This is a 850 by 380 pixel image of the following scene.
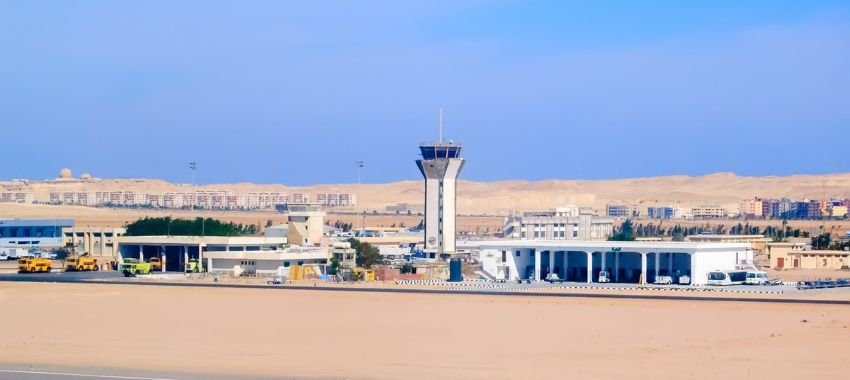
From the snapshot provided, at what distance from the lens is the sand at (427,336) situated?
26547mm

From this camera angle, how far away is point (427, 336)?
32719 millimetres

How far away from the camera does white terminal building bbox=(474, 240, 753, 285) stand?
6228cm

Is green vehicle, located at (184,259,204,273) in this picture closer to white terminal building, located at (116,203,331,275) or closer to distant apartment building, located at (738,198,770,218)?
white terminal building, located at (116,203,331,275)

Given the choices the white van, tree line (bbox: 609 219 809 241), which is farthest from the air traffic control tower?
tree line (bbox: 609 219 809 241)

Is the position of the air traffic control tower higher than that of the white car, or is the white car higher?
the air traffic control tower

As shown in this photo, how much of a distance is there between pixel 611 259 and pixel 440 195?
49.5 ft

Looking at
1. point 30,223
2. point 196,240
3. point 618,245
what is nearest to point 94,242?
point 30,223

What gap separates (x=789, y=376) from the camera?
82.5 feet

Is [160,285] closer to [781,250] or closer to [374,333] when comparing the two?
[374,333]

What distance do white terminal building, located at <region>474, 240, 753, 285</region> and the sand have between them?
60.6 ft

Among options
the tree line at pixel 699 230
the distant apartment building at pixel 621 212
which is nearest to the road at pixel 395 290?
the tree line at pixel 699 230

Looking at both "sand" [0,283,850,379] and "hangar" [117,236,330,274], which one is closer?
"sand" [0,283,850,379]

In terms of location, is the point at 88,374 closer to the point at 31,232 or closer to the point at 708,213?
the point at 31,232

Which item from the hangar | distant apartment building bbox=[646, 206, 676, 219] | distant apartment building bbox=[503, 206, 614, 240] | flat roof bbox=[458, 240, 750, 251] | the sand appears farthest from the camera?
distant apartment building bbox=[646, 206, 676, 219]
